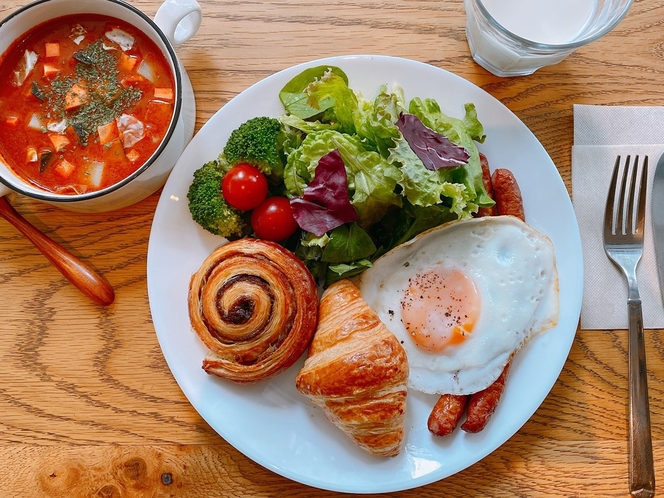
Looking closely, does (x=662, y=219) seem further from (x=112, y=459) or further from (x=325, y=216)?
(x=112, y=459)

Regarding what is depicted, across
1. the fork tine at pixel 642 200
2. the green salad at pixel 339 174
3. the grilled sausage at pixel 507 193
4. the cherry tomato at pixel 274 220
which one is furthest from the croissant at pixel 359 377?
the fork tine at pixel 642 200

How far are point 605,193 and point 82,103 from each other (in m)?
2.28

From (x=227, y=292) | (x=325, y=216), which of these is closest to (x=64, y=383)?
(x=227, y=292)

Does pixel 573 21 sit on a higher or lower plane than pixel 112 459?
higher

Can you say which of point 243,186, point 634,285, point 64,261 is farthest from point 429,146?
point 64,261

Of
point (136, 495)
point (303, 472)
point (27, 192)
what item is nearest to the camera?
point (27, 192)

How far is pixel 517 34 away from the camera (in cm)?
228

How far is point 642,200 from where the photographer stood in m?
2.49

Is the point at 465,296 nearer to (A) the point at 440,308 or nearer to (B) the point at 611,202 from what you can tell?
(A) the point at 440,308

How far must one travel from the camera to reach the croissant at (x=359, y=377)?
2.05 meters

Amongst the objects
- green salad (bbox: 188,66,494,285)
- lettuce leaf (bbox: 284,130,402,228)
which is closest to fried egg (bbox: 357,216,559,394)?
green salad (bbox: 188,66,494,285)

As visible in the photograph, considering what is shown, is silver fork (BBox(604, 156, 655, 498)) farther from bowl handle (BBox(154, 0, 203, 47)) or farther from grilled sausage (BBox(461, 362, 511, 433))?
bowl handle (BBox(154, 0, 203, 47))

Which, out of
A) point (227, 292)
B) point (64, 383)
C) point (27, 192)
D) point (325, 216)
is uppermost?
point (27, 192)

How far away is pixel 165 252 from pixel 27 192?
0.55 meters
